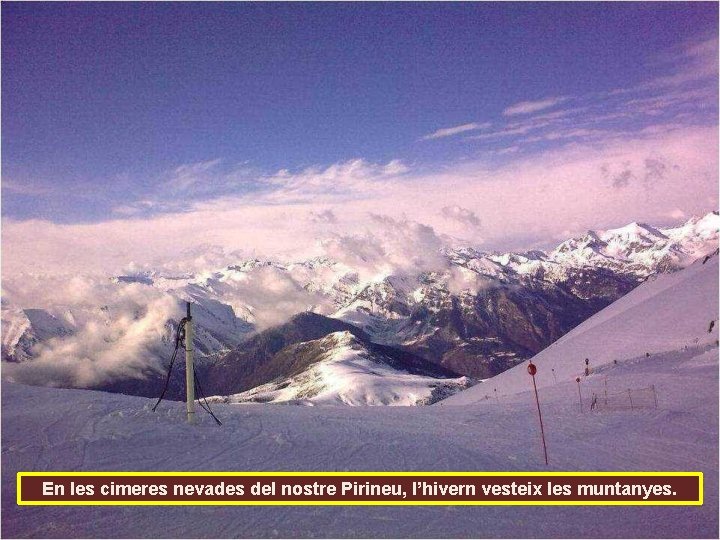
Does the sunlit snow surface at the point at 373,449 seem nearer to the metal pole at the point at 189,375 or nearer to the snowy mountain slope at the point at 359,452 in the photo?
the snowy mountain slope at the point at 359,452

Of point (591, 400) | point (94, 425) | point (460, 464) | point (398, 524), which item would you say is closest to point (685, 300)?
point (591, 400)

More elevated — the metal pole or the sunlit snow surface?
the metal pole
